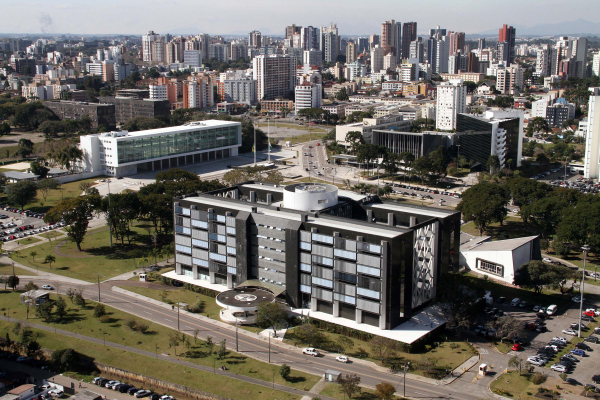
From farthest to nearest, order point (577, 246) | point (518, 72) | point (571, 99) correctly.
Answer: point (518, 72)
point (571, 99)
point (577, 246)

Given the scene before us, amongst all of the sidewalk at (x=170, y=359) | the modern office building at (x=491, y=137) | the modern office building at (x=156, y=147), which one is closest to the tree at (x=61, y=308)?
the sidewalk at (x=170, y=359)

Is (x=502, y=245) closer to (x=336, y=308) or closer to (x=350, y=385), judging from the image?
(x=336, y=308)

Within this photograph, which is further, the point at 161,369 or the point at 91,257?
the point at 91,257

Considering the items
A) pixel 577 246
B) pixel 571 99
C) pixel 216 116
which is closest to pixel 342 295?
pixel 577 246

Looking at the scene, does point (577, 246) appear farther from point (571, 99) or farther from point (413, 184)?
point (571, 99)

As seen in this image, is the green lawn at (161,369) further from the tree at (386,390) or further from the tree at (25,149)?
the tree at (25,149)

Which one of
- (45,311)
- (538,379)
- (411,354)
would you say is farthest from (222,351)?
(538,379)
